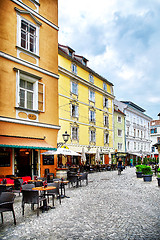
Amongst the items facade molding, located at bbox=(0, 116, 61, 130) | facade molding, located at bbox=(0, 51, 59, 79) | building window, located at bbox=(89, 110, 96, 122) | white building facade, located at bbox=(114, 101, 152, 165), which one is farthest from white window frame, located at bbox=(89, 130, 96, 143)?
facade molding, located at bbox=(0, 51, 59, 79)

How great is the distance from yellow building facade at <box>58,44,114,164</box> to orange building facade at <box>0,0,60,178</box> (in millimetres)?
9189

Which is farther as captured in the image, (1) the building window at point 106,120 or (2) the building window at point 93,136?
(1) the building window at point 106,120

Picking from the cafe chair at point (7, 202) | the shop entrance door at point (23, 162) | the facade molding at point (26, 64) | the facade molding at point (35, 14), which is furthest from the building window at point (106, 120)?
the cafe chair at point (7, 202)

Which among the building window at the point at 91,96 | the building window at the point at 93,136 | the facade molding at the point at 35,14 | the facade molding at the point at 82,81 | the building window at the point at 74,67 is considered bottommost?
the building window at the point at 93,136

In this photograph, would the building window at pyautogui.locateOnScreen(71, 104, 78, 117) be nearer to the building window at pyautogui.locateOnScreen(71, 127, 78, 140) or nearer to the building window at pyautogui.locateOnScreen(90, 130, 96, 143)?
the building window at pyautogui.locateOnScreen(71, 127, 78, 140)

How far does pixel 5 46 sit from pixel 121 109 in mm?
33245

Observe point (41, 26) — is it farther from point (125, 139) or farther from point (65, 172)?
point (125, 139)

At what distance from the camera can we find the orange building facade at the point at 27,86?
12531mm

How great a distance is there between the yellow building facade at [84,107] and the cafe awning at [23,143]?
10107mm

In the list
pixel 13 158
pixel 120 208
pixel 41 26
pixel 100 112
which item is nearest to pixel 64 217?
pixel 120 208

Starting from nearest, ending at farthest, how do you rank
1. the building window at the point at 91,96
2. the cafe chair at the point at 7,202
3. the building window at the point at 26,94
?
the cafe chair at the point at 7,202 < the building window at the point at 26,94 < the building window at the point at 91,96

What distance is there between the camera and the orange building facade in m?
12.5

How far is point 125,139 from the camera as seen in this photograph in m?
41.7

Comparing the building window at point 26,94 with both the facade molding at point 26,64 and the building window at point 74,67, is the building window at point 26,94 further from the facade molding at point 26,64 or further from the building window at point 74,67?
the building window at point 74,67
